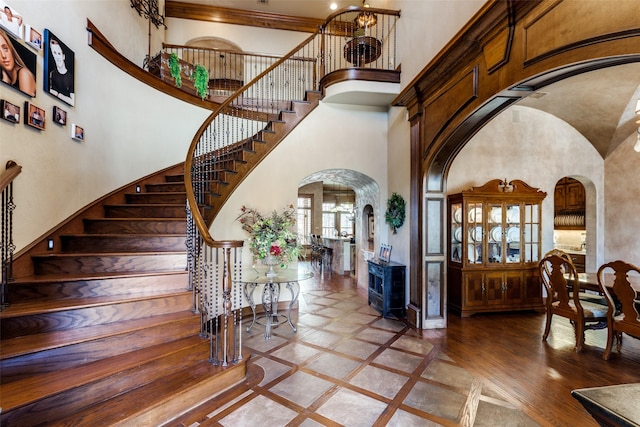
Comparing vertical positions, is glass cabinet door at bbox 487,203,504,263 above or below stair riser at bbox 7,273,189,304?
above

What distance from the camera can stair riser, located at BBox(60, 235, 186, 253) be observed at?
10.9ft

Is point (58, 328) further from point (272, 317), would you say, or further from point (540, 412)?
point (540, 412)

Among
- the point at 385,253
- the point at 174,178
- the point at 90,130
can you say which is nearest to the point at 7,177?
the point at 90,130

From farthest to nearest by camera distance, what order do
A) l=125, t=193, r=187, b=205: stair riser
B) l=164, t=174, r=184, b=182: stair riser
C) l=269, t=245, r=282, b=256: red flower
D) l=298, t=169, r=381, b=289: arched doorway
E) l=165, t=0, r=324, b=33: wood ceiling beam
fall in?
l=165, t=0, r=324, b=33: wood ceiling beam, l=298, t=169, r=381, b=289: arched doorway, l=164, t=174, r=184, b=182: stair riser, l=125, t=193, r=187, b=205: stair riser, l=269, t=245, r=282, b=256: red flower

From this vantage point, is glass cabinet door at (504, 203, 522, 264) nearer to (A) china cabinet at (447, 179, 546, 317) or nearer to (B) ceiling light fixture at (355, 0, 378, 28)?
(A) china cabinet at (447, 179, 546, 317)

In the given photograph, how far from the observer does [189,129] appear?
18.1ft

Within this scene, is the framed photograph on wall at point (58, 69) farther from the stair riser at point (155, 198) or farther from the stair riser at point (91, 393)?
the stair riser at point (91, 393)

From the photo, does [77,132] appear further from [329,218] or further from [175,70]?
[329,218]

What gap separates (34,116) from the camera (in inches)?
114

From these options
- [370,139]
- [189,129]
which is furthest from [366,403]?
[189,129]

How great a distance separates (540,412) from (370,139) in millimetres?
4362

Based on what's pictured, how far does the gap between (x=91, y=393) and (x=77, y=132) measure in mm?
2946

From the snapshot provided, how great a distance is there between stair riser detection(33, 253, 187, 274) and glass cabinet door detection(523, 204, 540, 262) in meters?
5.09

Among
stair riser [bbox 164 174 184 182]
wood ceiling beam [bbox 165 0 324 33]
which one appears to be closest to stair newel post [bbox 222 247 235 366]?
stair riser [bbox 164 174 184 182]
